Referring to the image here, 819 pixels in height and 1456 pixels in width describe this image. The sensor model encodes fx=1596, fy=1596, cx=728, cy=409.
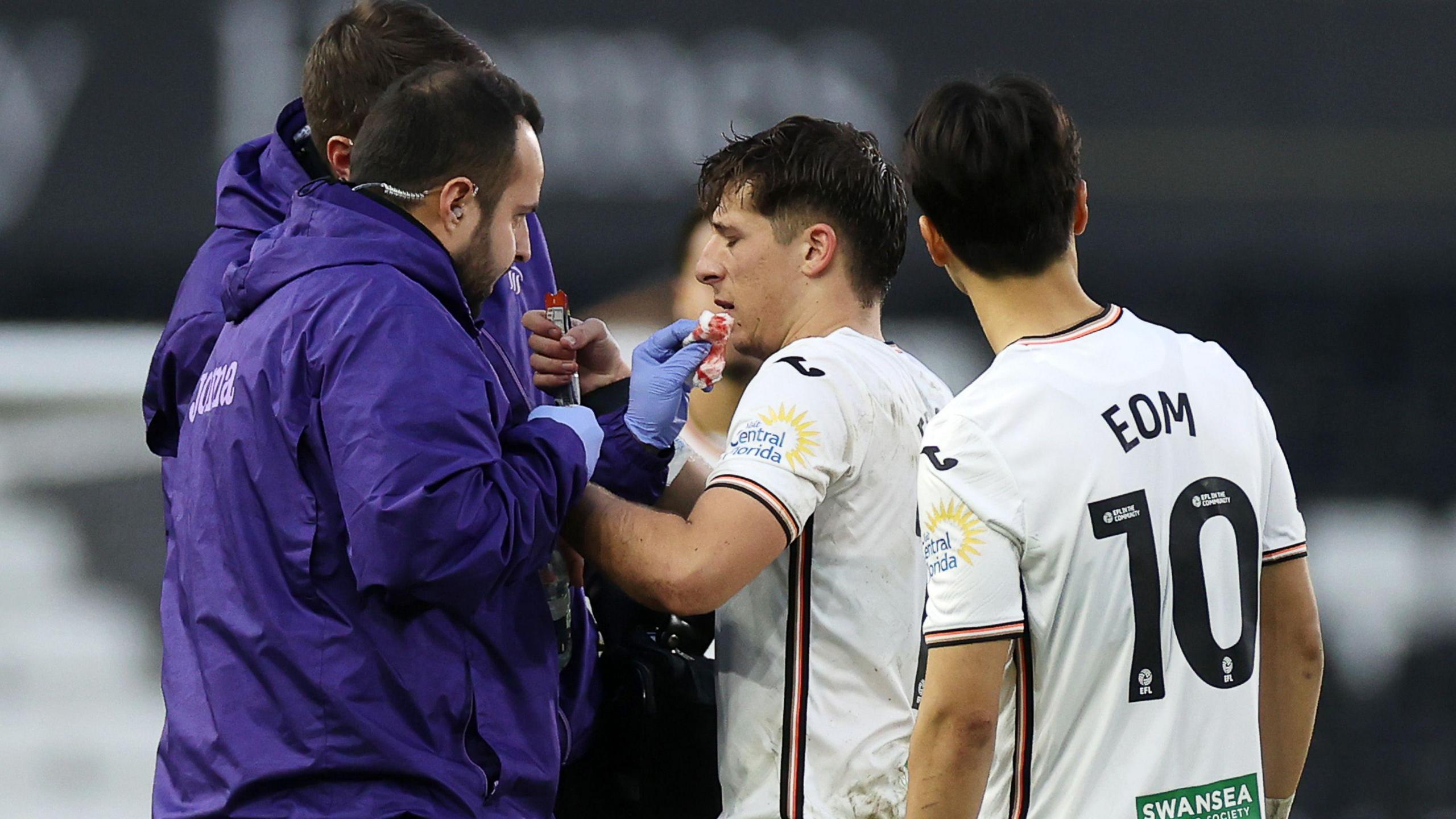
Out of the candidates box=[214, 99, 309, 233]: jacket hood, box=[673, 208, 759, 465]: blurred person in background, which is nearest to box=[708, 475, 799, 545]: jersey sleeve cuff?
box=[214, 99, 309, 233]: jacket hood

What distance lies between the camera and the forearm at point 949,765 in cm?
159

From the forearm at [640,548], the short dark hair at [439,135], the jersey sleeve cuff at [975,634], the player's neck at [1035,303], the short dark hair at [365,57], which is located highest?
the short dark hair at [365,57]

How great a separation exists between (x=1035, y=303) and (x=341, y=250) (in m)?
0.75

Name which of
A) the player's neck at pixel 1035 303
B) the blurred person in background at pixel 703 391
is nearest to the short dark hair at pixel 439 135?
the player's neck at pixel 1035 303

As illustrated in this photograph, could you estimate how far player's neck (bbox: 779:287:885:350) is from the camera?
2176 millimetres

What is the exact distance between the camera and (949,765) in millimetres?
1594

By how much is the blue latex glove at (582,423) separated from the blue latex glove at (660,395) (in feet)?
0.37

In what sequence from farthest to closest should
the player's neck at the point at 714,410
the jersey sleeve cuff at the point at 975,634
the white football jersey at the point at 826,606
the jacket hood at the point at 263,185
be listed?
the player's neck at the point at 714,410
the jacket hood at the point at 263,185
the white football jersey at the point at 826,606
the jersey sleeve cuff at the point at 975,634

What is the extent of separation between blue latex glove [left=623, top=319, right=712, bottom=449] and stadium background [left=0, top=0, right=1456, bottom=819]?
249 cm

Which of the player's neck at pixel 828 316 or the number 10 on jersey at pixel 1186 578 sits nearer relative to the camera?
the number 10 on jersey at pixel 1186 578

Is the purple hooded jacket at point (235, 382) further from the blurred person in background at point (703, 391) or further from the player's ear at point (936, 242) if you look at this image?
the blurred person in background at point (703, 391)

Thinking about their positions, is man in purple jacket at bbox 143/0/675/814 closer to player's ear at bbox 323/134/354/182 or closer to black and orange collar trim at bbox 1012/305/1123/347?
player's ear at bbox 323/134/354/182

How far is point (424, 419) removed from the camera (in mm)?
1611

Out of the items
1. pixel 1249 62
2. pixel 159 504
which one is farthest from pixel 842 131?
pixel 1249 62
